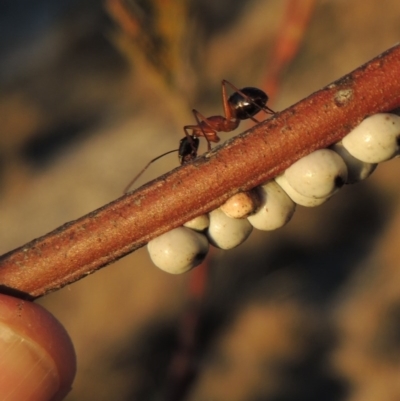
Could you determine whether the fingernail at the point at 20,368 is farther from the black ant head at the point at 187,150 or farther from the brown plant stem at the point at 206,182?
the black ant head at the point at 187,150

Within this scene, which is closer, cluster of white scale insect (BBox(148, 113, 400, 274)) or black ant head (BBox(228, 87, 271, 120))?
cluster of white scale insect (BBox(148, 113, 400, 274))

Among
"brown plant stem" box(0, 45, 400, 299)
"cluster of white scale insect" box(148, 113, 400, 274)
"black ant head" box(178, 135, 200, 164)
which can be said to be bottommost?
"cluster of white scale insect" box(148, 113, 400, 274)

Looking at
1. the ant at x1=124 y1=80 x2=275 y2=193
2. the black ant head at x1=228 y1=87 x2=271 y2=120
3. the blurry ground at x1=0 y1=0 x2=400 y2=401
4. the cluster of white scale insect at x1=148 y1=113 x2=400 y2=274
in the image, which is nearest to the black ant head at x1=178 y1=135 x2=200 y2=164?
the ant at x1=124 y1=80 x2=275 y2=193

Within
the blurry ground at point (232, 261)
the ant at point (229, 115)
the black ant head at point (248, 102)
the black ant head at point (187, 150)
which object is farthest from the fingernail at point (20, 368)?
the blurry ground at point (232, 261)

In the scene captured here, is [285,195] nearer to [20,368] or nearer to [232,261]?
[20,368]

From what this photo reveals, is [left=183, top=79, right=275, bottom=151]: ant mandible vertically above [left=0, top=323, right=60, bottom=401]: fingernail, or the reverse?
[left=183, top=79, right=275, bottom=151]: ant mandible

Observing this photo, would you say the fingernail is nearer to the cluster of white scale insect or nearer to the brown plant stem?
the brown plant stem
